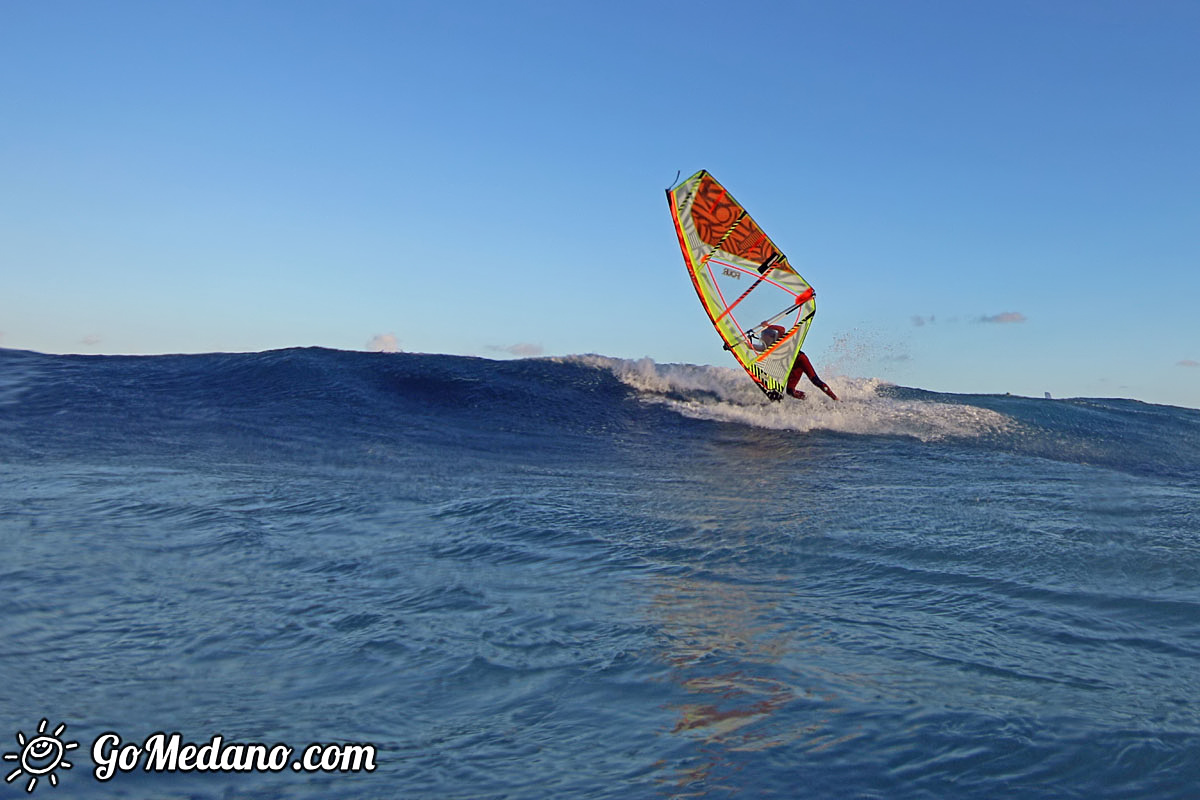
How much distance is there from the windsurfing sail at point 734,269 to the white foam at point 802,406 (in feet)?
3.80

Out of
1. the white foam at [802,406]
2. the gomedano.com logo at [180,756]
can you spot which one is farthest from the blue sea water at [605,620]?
the white foam at [802,406]

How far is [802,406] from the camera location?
14.9 meters

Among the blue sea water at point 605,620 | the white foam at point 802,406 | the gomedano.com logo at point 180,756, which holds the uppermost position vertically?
the white foam at point 802,406

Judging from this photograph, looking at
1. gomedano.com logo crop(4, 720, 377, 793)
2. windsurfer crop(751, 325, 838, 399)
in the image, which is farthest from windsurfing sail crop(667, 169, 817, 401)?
gomedano.com logo crop(4, 720, 377, 793)

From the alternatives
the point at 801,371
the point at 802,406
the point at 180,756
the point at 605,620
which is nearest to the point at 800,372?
the point at 801,371

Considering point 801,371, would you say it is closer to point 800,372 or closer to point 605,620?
point 800,372

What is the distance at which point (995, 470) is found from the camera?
396 inches

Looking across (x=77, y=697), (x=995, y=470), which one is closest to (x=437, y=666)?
(x=77, y=697)

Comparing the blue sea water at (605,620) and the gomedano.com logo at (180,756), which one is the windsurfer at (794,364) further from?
the gomedano.com logo at (180,756)

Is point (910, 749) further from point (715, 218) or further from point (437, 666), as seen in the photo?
point (715, 218)

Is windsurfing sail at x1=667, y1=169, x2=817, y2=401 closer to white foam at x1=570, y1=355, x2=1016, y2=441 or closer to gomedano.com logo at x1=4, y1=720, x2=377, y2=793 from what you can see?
white foam at x1=570, y1=355, x2=1016, y2=441

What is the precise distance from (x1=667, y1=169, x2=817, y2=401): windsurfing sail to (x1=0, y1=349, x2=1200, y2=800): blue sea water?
3.44m

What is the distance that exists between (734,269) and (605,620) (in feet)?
33.0

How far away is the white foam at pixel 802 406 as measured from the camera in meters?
13.5
